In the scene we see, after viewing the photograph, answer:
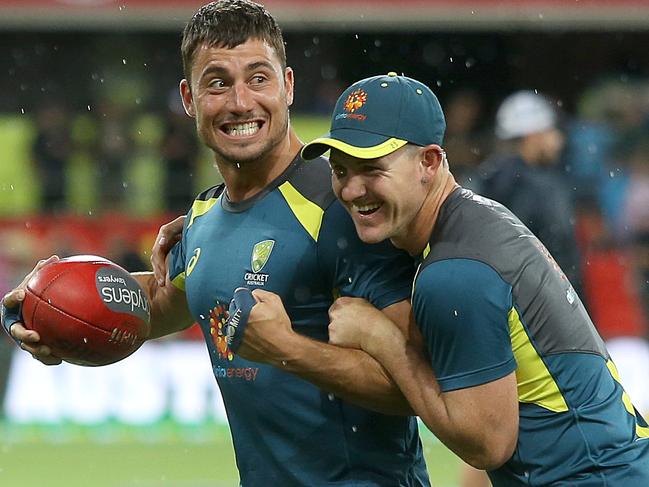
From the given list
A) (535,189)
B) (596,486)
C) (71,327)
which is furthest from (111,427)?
(596,486)

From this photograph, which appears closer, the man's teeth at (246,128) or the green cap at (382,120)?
the green cap at (382,120)

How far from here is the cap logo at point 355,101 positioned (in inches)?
163

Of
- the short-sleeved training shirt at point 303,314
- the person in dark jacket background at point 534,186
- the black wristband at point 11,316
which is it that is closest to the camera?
the short-sleeved training shirt at point 303,314

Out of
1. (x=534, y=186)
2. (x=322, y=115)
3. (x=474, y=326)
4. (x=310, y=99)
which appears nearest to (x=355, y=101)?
(x=474, y=326)

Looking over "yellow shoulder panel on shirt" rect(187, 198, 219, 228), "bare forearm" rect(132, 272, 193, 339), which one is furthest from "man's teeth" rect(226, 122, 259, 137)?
"bare forearm" rect(132, 272, 193, 339)

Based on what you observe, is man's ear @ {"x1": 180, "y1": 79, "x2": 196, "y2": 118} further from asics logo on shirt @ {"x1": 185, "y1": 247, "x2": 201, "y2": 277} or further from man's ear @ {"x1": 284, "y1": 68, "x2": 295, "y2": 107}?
asics logo on shirt @ {"x1": 185, "y1": 247, "x2": 201, "y2": 277}

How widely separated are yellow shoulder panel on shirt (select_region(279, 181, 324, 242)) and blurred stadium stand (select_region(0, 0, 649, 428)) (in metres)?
7.44

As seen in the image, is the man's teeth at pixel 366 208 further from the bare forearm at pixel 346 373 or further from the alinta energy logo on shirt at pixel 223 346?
the alinta energy logo on shirt at pixel 223 346

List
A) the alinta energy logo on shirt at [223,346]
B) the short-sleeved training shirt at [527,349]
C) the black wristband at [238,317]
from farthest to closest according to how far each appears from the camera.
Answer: the alinta energy logo on shirt at [223,346] < the black wristband at [238,317] < the short-sleeved training shirt at [527,349]

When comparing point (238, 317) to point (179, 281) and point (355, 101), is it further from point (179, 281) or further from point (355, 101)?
point (179, 281)

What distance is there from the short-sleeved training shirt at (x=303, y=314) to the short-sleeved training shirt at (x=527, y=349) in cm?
29

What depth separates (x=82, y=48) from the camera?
16.4 metres

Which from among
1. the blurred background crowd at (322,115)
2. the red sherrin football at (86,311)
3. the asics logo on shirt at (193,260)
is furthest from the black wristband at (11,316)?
the blurred background crowd at (322,115)

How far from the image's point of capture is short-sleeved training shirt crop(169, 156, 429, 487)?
421 centimetres
